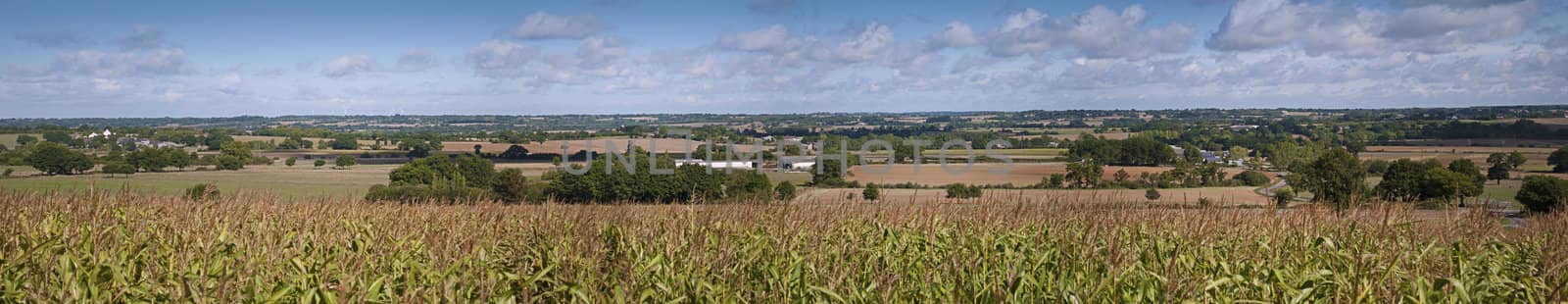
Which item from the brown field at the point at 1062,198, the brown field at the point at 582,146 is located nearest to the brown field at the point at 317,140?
the brown field at the point at 582,146

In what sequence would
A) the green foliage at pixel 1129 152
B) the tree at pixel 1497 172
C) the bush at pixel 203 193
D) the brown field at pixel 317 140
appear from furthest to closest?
the brown field at pixel 317 140 < the green foliage at pixel 1129 152 < the tree at pixel 1497 172 < the bush at pixel 203 193

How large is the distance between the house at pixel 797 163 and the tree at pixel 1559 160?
3189cm

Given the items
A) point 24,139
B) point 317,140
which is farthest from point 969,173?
point 317,140

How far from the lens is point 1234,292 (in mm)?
3793

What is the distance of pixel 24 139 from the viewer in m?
44.6

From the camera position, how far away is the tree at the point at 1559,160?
33.6 meters

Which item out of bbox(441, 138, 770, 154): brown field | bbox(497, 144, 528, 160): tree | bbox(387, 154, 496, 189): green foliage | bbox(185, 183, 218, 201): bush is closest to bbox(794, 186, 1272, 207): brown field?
bbox(185, 183, 218, 201): bush

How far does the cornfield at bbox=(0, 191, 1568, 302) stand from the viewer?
3480mm

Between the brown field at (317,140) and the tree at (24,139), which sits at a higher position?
the tree at (24,139)

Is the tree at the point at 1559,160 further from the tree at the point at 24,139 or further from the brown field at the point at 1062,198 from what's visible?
the tree at the point at 24,139

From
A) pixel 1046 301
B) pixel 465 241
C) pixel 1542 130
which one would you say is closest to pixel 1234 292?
pixel 1046 301

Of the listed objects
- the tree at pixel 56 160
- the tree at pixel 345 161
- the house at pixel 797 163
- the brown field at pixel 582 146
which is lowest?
the house at pixel 797 163

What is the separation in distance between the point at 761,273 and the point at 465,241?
1.48 metres

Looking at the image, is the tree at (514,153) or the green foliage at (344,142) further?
the green foliage at (344,142)
